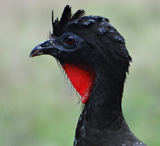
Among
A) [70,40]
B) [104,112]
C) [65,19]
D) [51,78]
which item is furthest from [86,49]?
[51,78]

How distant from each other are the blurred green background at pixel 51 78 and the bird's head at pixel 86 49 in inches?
124

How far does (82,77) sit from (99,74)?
8.7 inches

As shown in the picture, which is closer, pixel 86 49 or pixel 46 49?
pixel 86 49

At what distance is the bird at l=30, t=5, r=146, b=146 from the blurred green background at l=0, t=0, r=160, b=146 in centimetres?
320

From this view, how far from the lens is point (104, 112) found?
329 centimetres

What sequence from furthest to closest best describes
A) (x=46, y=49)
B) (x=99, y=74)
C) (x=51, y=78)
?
1. (x=51, y=78)
2. (x=46, y=49)
3. (x=99, y=74)

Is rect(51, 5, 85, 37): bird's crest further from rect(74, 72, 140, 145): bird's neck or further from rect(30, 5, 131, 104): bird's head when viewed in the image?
rect(74, 72, 140, 145): bird's neck

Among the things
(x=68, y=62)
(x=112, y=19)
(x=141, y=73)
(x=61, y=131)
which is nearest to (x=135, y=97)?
(x=141, y=73)

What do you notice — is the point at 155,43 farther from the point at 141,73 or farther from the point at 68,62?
the point at 68,62

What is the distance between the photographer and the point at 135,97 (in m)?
7.58

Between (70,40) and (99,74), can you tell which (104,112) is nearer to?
(99,74)

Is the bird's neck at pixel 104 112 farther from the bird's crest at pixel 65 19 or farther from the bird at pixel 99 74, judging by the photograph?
the bird's crest at pixel 65 19

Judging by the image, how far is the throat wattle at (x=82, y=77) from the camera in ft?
11.0

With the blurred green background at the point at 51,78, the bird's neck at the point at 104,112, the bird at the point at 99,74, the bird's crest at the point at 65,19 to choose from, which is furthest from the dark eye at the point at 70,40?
the blurred green background at the point at 51,78
